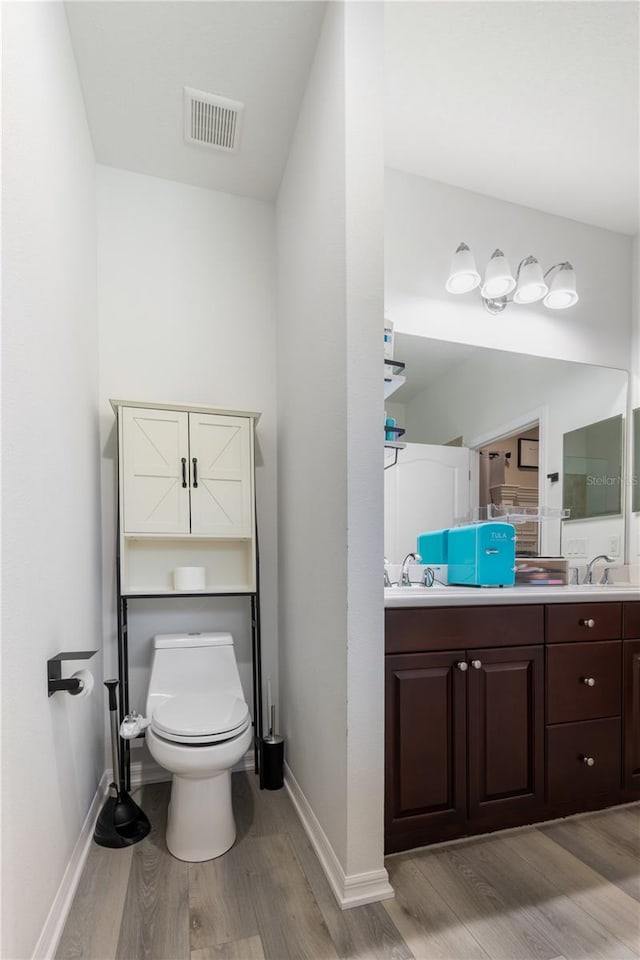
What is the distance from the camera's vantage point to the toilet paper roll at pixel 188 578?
214cm

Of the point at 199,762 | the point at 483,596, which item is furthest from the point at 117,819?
the point at 483,596

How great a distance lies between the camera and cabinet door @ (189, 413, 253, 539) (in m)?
2.15

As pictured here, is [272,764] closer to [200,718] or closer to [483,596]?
[200,718]

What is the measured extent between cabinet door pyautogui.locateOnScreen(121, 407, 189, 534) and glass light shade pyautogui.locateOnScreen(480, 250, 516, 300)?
5.15 ft

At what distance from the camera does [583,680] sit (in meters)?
1.86

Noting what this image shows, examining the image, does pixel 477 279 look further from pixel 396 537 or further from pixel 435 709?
pixel 435 709

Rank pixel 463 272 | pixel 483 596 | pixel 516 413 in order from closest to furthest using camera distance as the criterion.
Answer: pixel 483 596
pixel 463 272
pixel 516 413

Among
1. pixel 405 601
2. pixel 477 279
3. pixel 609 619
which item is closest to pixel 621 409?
pixel 477 279

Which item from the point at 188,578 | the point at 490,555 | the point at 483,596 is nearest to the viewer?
the point at 483,596

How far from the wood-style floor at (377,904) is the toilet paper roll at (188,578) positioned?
2.94ft

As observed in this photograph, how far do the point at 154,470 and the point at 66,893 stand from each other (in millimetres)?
1400

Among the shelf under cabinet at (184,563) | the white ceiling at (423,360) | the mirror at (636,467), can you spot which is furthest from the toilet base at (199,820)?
the mirror at (636,467)

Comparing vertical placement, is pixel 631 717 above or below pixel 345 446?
below

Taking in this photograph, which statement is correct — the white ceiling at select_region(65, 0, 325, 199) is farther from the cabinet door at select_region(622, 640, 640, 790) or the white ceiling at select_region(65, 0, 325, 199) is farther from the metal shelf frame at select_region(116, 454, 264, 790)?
the cabinet door at select_region(622, 640, 640, 790)
